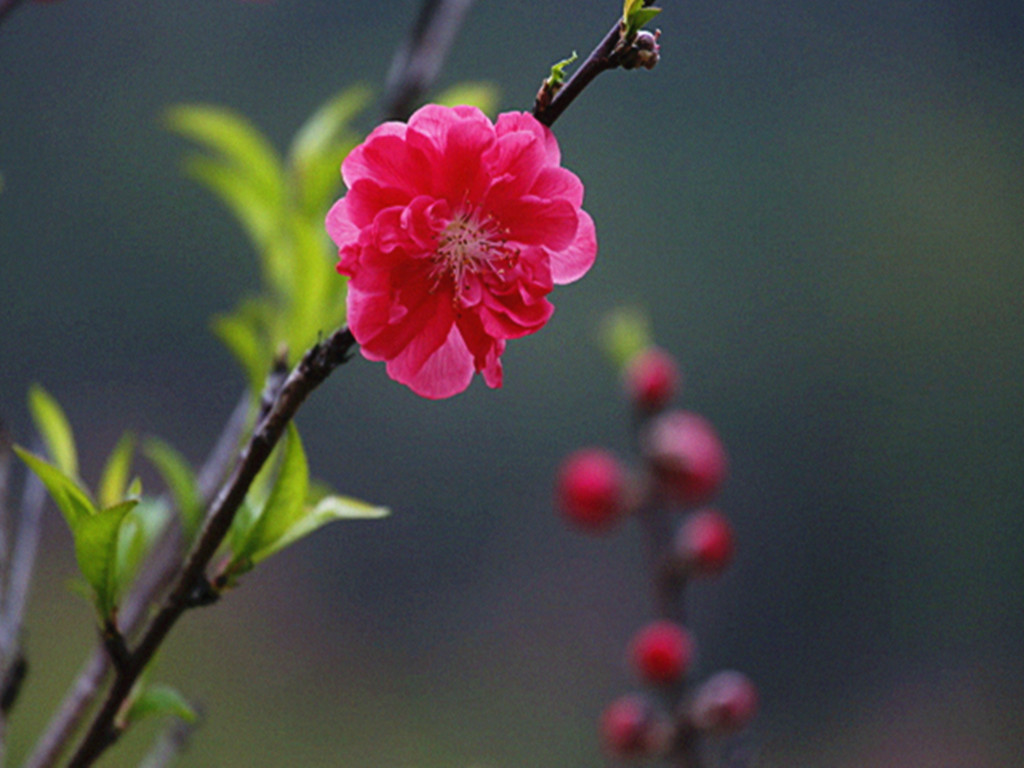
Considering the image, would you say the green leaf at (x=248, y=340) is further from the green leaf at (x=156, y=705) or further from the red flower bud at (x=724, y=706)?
the red flower bud at (x=724, y=706)

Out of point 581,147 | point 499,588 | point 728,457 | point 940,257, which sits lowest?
point 499,588

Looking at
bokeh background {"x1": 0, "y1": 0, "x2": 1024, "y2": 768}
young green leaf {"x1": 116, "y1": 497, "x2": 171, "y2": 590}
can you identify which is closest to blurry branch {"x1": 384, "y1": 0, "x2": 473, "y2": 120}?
young green leaf {"x1": 116, "y1": 497, "x2": 171, "y2": 590}

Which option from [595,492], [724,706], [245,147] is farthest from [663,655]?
[245,147]

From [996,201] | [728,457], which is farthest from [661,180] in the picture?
[996,201]

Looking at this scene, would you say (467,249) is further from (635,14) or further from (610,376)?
(610,376)

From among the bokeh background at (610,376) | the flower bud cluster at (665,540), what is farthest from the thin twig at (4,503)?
the bokeh background at (610,376)

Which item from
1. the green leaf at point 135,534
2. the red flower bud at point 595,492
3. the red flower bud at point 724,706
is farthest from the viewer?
the red flower bud at point 595,492

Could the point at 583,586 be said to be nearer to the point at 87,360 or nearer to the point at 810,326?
the point at 810,326
